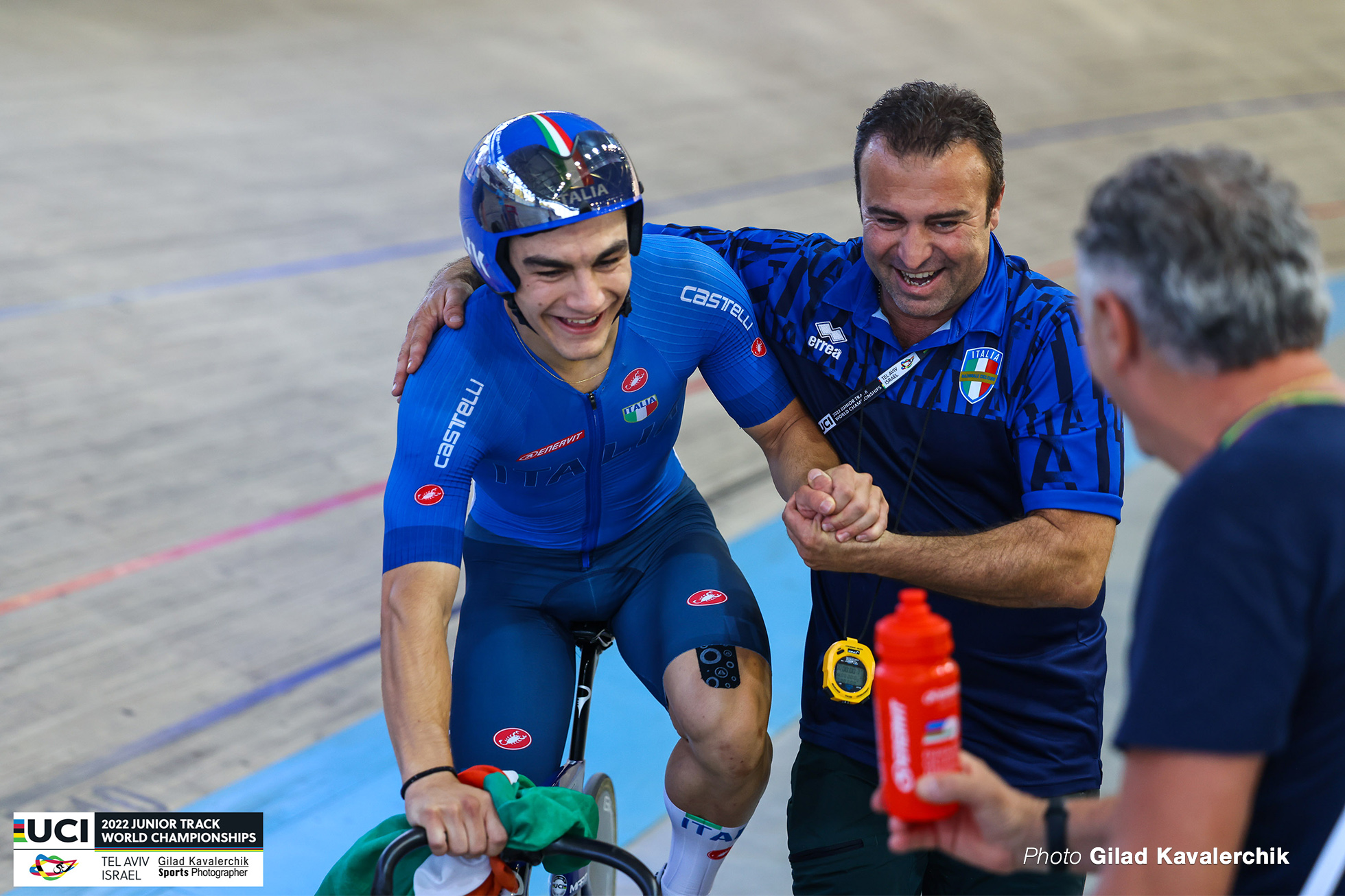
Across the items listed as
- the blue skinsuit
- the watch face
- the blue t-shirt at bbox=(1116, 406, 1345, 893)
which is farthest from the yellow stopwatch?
the blue t-shirt at bbox=(1116, 406, 1345, 893)

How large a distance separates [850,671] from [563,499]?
2.36ft

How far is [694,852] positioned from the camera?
2469mm

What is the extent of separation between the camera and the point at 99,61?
9.70 meters

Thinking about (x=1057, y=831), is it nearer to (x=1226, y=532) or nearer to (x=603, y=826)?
(x=1226, y=532)

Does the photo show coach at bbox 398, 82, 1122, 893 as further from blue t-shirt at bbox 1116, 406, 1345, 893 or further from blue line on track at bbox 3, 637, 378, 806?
blue line on track at bbox 3, 637, 378, 806

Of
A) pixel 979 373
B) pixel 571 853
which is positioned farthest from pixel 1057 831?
pixel 979 373

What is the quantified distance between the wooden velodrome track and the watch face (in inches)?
37.2

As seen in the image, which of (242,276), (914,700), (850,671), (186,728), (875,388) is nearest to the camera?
(914,700)

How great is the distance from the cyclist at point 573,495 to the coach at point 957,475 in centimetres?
17

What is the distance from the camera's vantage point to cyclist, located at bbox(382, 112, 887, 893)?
2188 mm

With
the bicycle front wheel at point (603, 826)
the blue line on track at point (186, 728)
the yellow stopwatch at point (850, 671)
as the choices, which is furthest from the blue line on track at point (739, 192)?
the yellow stopwatch at point (850, 671)

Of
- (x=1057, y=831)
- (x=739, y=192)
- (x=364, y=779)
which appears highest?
(x=739, y=192)

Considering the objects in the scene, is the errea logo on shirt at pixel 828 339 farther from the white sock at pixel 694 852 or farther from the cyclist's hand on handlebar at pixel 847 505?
the white sock at pixel 694 852

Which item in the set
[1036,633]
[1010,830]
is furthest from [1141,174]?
[1036,633]
